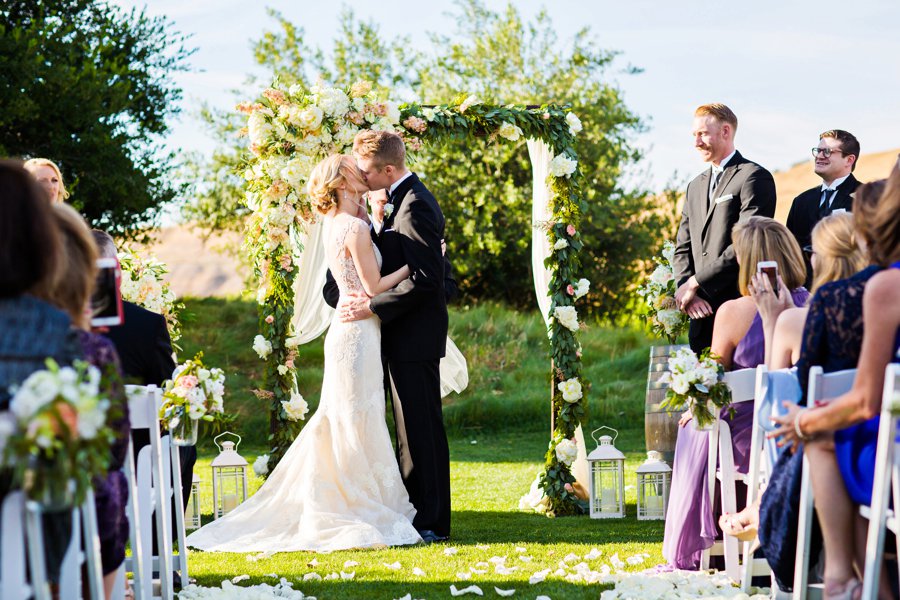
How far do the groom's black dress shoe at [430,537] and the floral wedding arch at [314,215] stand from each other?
1388 mm

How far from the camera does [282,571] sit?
5148 millimetres

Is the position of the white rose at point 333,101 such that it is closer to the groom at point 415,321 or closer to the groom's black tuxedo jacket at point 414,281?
the groom at point 415,321

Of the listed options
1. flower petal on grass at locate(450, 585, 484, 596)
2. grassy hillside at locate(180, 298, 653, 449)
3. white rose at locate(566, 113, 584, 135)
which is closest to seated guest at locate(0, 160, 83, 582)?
flower petal on grass at locate(450, 585, 484, 596)

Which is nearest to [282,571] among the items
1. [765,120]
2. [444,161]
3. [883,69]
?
[444,161]

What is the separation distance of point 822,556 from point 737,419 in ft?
4.29

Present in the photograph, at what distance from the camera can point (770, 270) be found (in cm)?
432

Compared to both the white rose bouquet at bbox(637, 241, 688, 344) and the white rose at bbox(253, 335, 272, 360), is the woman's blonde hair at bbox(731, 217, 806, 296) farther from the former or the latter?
the white rose at bbox(253, 335, 272, 360)

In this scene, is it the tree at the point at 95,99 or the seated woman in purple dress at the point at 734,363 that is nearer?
the seated woman in purple dress at the point at 734,363

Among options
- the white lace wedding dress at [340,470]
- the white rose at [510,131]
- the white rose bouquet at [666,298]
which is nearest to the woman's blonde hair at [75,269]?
the white lace wedding dress at [340,470]

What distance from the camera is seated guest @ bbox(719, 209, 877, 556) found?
12.2 feet

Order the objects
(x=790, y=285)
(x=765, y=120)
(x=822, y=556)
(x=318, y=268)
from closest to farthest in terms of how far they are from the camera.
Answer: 1. (x=822, y=556)
2. (x=790, y=285)
3. (x=318, y=268)
4. (x=765, y=120)

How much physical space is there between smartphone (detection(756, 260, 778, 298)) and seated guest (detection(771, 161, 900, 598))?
109cm

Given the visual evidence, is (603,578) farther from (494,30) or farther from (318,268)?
(494,30)

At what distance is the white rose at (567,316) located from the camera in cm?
723
